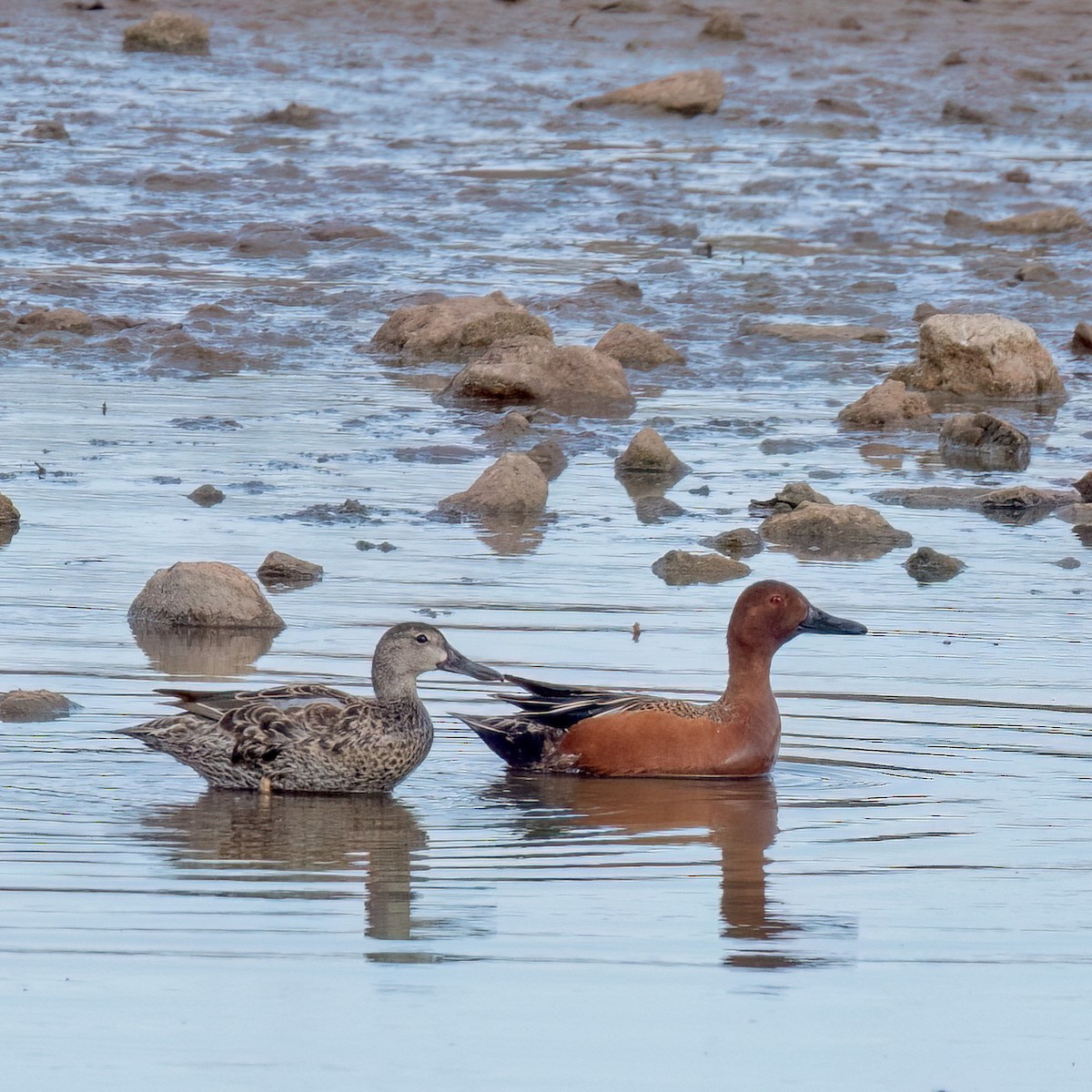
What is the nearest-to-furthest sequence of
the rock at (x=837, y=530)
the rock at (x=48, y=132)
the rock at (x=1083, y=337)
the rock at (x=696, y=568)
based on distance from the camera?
the rock at (x=696, y=568)
the rock at (x=837, y=530)
the rock at (x=1083, y=337)
the rock at (x=48, y=132)

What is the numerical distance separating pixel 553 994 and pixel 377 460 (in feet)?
23.2

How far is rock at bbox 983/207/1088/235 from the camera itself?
19922 millimetres

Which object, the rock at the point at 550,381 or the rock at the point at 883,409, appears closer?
the rock at the point at 883,409

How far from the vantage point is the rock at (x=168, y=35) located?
28.9 metres

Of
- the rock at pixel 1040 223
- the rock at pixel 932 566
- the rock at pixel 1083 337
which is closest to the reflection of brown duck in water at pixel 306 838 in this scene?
the rock at pixel 932 566

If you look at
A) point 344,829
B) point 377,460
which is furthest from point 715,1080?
point 377,460

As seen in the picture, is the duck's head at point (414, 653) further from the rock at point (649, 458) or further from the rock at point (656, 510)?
the rock at point (649, 458)

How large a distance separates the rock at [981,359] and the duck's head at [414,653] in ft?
24.2

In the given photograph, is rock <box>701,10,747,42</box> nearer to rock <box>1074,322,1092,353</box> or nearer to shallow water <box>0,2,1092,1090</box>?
shallow water <box>0,2,1092,1090</box>

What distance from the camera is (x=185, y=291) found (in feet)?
55.3

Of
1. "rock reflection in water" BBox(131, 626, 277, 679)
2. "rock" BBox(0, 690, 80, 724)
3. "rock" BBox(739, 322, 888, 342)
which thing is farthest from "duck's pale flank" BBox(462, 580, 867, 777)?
"rock" BBox(739, 322, 888, 342)

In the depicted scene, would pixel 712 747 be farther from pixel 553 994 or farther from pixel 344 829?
pixel 553 994

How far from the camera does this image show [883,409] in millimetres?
13430

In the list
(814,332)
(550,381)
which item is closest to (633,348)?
(550,381)
